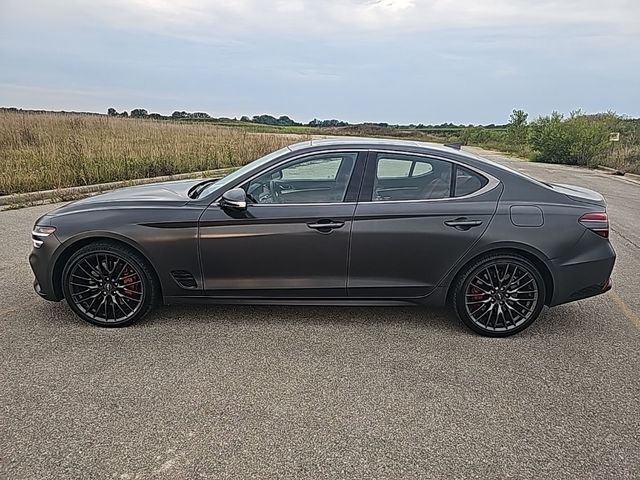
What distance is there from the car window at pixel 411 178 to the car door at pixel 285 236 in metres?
0.18

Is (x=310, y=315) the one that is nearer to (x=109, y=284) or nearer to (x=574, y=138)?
(x=109, y=284)

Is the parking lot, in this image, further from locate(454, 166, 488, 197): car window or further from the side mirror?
locate(454, 166, 488, 197): car window

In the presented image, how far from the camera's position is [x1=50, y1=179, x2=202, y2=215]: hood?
4504 millimetres

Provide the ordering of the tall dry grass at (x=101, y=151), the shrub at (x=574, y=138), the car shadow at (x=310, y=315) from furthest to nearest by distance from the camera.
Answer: the shrub at (x=574, y=138) < the tall dry grass at (x=101, y=151) < the car shadow at (x=310, y=315)

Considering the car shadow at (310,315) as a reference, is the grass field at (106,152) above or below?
above

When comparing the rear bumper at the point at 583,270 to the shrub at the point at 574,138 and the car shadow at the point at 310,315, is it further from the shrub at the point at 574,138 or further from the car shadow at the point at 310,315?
the shrub at the point at 574,138

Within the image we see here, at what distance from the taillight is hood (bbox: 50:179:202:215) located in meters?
3.16

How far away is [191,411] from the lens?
3.23 m

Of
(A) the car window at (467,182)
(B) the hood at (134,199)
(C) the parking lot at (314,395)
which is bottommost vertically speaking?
(C) the parking lot at (314,395)

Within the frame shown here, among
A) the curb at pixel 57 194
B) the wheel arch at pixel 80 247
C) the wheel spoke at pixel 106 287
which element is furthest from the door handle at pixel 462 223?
the curb at pixel 57 194

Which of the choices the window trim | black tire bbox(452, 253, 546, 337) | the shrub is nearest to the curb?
the window trim

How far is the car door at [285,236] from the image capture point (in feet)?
14.1

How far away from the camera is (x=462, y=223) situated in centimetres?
433

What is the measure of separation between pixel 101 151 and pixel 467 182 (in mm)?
12056
